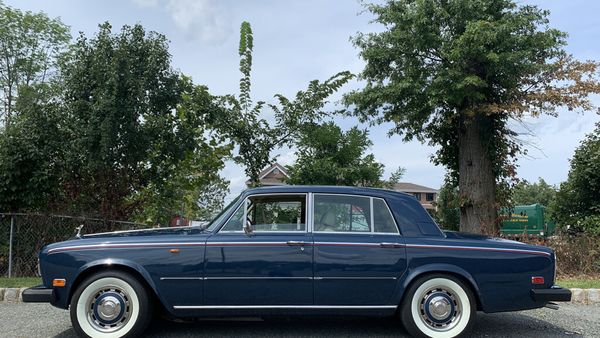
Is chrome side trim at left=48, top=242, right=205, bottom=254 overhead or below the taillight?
overhead

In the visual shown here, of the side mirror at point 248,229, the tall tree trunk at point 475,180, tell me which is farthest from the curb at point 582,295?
the side mirror at point 248,229

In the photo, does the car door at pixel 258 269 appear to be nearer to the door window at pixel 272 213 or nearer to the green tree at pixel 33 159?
the door window at pixel 272 213

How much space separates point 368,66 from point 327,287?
8.91 metres

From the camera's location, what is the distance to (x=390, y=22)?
1247cm

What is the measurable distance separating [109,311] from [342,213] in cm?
254

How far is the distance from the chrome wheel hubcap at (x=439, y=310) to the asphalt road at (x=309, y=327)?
1.20 ft

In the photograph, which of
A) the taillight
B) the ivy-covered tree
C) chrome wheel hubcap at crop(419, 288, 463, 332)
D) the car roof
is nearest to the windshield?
the car roof

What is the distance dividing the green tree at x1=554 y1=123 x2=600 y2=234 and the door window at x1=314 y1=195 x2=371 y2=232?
1062cm

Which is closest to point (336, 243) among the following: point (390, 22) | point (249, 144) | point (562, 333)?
point (562, 333)

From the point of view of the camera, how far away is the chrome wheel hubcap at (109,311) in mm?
4703

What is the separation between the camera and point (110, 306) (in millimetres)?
4699

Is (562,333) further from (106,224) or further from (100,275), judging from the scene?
(106,224)

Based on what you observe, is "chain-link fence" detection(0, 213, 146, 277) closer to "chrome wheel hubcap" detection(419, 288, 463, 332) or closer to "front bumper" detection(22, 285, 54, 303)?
"front bumper" detection(22, 285, 54, 303)

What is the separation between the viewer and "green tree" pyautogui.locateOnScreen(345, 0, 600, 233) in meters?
11.0
